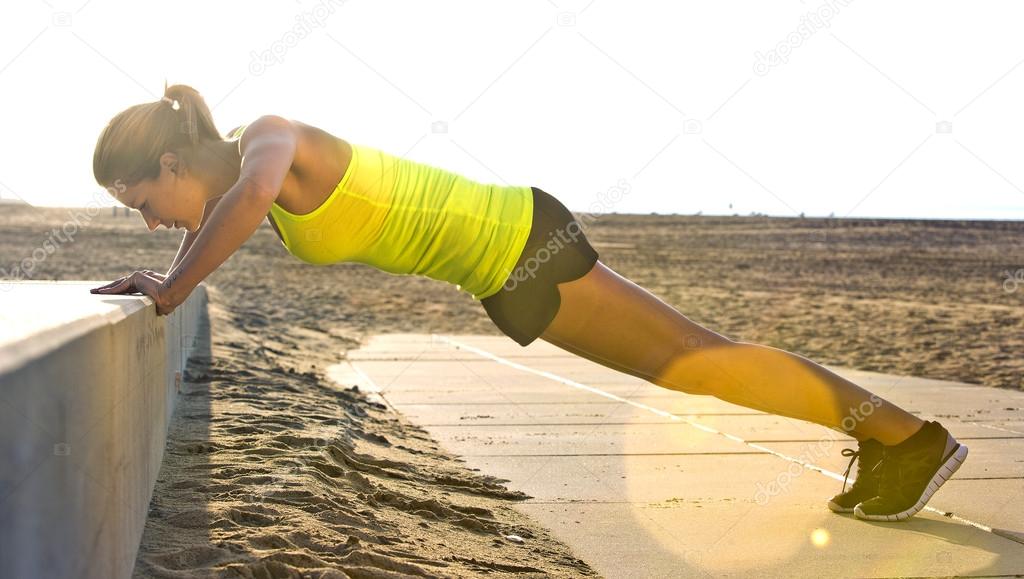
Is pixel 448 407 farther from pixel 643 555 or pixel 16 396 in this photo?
pixel 16 396

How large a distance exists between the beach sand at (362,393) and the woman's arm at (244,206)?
2.42 ft

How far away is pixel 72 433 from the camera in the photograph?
5.67 feet

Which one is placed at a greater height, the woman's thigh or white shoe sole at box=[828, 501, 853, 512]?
the woman's thigh

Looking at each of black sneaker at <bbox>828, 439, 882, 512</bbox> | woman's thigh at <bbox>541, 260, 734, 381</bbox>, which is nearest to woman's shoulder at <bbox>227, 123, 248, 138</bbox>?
woman's thigh at <bbox>541, 260, 734, 381</bbox>

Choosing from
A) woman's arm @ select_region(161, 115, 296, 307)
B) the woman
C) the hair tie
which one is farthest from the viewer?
the hair tie

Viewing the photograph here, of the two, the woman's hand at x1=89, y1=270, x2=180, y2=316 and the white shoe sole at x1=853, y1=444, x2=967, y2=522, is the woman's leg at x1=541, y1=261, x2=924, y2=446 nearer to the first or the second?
the white shoe sole at x1=853, y1=444, x2=967, y2=522

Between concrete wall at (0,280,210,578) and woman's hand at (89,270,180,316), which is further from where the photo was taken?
woman's hand at (89,270,180,316)

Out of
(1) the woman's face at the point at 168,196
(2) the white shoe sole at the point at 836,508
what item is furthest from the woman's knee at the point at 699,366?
(1) the woman's face at the point at 168,196

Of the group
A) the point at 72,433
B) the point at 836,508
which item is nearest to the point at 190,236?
the point at 72,433

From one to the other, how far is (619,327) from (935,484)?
140 cm

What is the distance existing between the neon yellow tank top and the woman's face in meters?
0.21

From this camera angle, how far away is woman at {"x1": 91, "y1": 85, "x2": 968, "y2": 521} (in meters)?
2.64

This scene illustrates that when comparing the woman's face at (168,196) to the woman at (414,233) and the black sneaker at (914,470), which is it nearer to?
the woman at (414,233)

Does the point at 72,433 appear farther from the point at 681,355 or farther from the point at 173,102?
the point at 681,355
